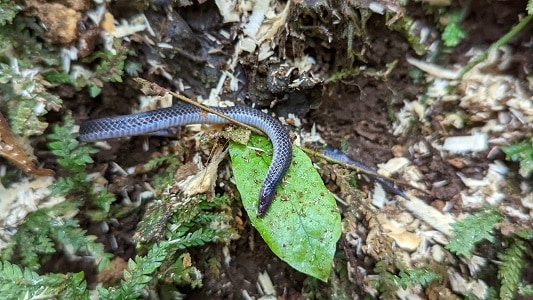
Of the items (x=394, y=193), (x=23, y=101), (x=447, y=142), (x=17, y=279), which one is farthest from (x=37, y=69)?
(x=447, y=142)

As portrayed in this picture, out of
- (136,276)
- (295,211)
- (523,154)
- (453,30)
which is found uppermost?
(453,30)

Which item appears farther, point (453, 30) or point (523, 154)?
point (453, 30)

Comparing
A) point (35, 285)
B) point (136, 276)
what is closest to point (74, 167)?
point (35, 285)

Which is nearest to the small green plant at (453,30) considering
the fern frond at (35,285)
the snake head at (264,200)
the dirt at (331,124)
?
the dirt at (331,124)

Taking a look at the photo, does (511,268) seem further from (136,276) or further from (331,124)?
(136,276)

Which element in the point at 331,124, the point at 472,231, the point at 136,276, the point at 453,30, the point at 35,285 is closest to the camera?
the point at 35,285

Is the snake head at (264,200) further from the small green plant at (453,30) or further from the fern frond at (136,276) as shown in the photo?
the small green plant at (453,30)

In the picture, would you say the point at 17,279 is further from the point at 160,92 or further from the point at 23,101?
the point at 160,92
